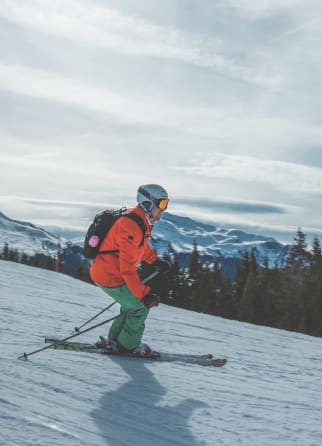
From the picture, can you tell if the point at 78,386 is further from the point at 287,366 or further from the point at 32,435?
the point at 287,366

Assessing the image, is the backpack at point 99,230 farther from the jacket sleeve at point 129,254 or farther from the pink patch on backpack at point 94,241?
the jacket sleeve at point 129,254

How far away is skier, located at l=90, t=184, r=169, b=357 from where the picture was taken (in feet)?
17.7

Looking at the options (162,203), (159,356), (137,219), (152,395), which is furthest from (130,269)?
(152,395)

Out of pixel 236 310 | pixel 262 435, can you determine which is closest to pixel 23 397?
pixel 262 435

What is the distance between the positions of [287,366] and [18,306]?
4.50 m

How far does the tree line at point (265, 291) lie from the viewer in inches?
2319

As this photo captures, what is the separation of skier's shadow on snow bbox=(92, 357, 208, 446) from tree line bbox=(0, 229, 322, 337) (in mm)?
48653

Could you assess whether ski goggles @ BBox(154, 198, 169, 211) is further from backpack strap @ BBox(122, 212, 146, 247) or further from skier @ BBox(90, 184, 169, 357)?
backpack strap @ BBox(122, 212, 146, 247)

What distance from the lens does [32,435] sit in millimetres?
2924

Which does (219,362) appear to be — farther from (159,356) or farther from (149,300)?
(149,300)

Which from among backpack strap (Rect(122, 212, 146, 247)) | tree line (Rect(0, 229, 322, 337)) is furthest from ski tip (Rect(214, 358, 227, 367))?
tree line (Rect(0, 229, 322, 337))

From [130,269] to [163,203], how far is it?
0.87 meters

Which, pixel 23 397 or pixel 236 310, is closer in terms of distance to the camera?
pixel 23 397

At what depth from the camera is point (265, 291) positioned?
212 ft
